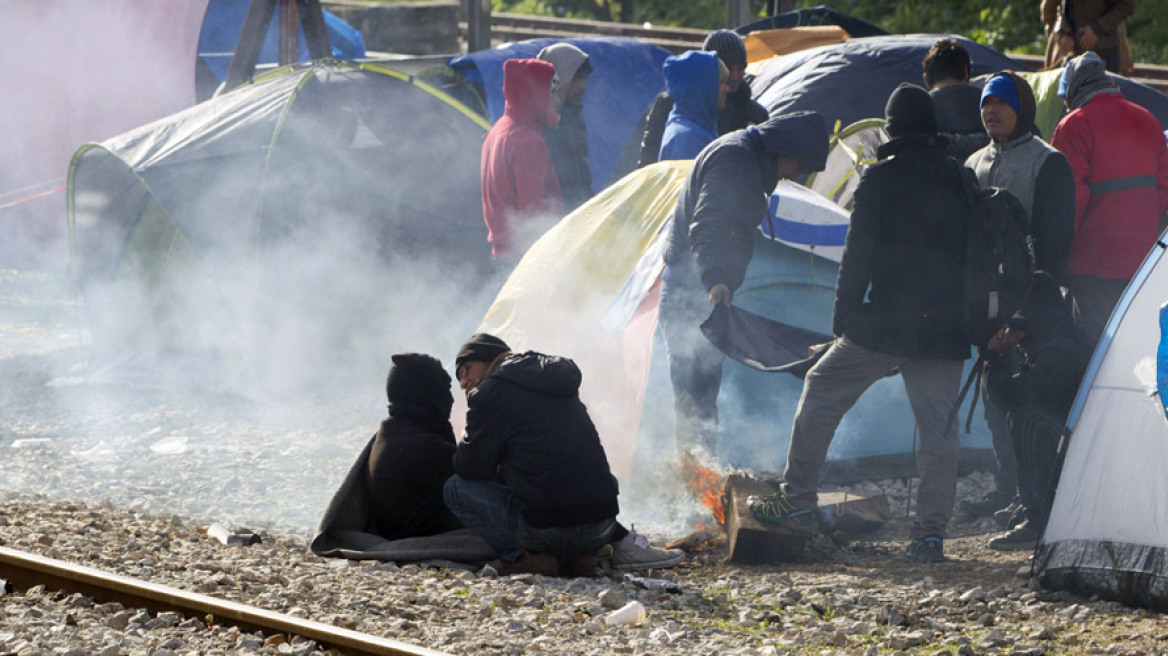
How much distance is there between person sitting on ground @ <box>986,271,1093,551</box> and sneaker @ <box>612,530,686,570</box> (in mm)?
1361

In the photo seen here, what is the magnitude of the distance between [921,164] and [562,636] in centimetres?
231

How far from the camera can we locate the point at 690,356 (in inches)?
243

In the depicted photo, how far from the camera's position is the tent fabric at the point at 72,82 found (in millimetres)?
13367


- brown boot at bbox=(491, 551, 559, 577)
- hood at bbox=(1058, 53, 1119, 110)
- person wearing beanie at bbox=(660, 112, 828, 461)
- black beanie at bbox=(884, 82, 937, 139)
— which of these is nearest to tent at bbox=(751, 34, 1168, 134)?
hood at bbox=(1058, 53, 1119, 110)

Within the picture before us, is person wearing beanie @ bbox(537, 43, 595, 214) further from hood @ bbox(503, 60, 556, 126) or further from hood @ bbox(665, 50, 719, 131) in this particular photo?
hood @ bbox(665, 50, 719, 131)

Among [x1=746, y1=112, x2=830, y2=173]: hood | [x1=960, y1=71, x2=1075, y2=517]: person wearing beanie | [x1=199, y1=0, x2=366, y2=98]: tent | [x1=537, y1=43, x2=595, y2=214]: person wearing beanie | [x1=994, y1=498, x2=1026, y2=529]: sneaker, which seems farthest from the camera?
[x1=199, y1=0, x2=366, y2=98]: tent

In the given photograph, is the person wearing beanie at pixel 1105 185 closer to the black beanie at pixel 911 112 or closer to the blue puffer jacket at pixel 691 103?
the black beanie at pixel 911 112

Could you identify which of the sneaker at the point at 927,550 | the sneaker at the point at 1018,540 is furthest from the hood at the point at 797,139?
the sneaker at the point at 1018,540

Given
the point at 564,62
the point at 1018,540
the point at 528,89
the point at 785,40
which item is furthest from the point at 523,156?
the point at 785,40

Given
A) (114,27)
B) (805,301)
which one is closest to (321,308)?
(805,301)

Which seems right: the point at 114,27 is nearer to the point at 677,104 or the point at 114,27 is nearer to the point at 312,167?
the point at 312,167

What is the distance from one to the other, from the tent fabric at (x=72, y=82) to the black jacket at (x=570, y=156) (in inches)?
251

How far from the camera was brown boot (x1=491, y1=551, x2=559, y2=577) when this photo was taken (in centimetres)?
522

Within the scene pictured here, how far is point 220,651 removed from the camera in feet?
13.7
